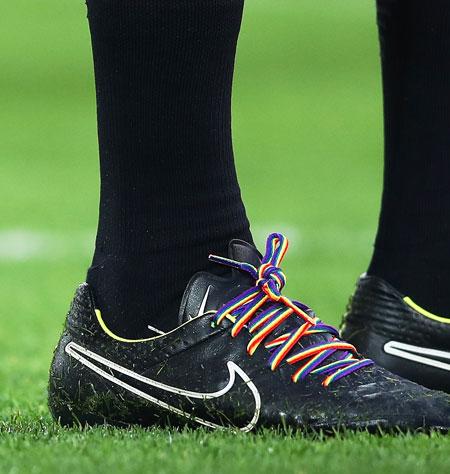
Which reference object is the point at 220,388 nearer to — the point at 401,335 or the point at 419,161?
the point at 401,335

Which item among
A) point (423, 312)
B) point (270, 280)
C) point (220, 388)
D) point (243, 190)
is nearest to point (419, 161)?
point (423, 312)

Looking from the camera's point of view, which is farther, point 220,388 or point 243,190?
point 243,190

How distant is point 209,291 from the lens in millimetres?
1283

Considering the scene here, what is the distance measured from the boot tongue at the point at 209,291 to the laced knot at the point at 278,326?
0.01 meters

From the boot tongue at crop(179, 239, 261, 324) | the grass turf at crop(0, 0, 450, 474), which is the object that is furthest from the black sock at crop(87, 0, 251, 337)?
the grass turf at crop(0, 0, 450, 474)

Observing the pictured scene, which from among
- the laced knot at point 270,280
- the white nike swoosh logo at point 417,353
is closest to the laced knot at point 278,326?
the laced knot at point 270,280

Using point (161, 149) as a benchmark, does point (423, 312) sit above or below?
below

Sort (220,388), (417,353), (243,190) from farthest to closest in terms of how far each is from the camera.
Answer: (243,190)
(417,353)
(220,388)

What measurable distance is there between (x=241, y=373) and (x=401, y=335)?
0.41 metres

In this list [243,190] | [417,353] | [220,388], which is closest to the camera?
[220,388]

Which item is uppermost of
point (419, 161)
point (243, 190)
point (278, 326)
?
point (419, 161)

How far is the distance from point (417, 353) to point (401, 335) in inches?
1.5

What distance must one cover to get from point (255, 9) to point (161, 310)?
54.5ft

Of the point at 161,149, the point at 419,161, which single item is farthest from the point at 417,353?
the point at 161,149
